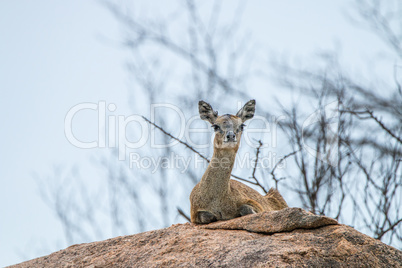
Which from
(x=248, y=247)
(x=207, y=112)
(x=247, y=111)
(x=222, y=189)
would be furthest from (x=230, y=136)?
(x=248, y=247)

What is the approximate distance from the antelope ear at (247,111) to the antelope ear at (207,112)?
0.49 m

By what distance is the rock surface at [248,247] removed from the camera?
21.4 ft

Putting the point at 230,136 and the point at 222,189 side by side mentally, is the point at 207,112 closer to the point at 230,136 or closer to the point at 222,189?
the point at 230,136

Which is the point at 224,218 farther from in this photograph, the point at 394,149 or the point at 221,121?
the point at 394,149

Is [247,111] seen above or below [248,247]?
above

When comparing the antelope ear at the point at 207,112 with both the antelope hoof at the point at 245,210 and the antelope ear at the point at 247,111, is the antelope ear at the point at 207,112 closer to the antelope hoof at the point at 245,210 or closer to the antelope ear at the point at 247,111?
the antelope ear at the point at 247,111

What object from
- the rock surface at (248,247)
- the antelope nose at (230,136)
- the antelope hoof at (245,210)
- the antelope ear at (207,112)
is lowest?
the rock surface at (248,247)

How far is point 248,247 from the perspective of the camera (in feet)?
22.2

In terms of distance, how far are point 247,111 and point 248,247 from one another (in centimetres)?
366

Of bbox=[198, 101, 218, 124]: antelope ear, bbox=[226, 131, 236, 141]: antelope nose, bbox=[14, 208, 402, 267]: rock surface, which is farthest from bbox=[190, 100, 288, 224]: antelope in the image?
bbox=[14, 208, 402, 267]: rock surface

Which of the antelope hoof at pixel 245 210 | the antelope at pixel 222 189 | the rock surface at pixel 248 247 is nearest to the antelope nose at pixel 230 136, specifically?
the antelope at pixel 222 189

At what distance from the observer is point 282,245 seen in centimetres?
670

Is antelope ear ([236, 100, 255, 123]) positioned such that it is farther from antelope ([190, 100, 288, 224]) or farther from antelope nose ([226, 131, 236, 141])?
antelope nose ([226, 131, 236, 141])

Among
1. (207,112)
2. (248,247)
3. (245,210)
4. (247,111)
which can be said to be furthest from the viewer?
(247,111)
